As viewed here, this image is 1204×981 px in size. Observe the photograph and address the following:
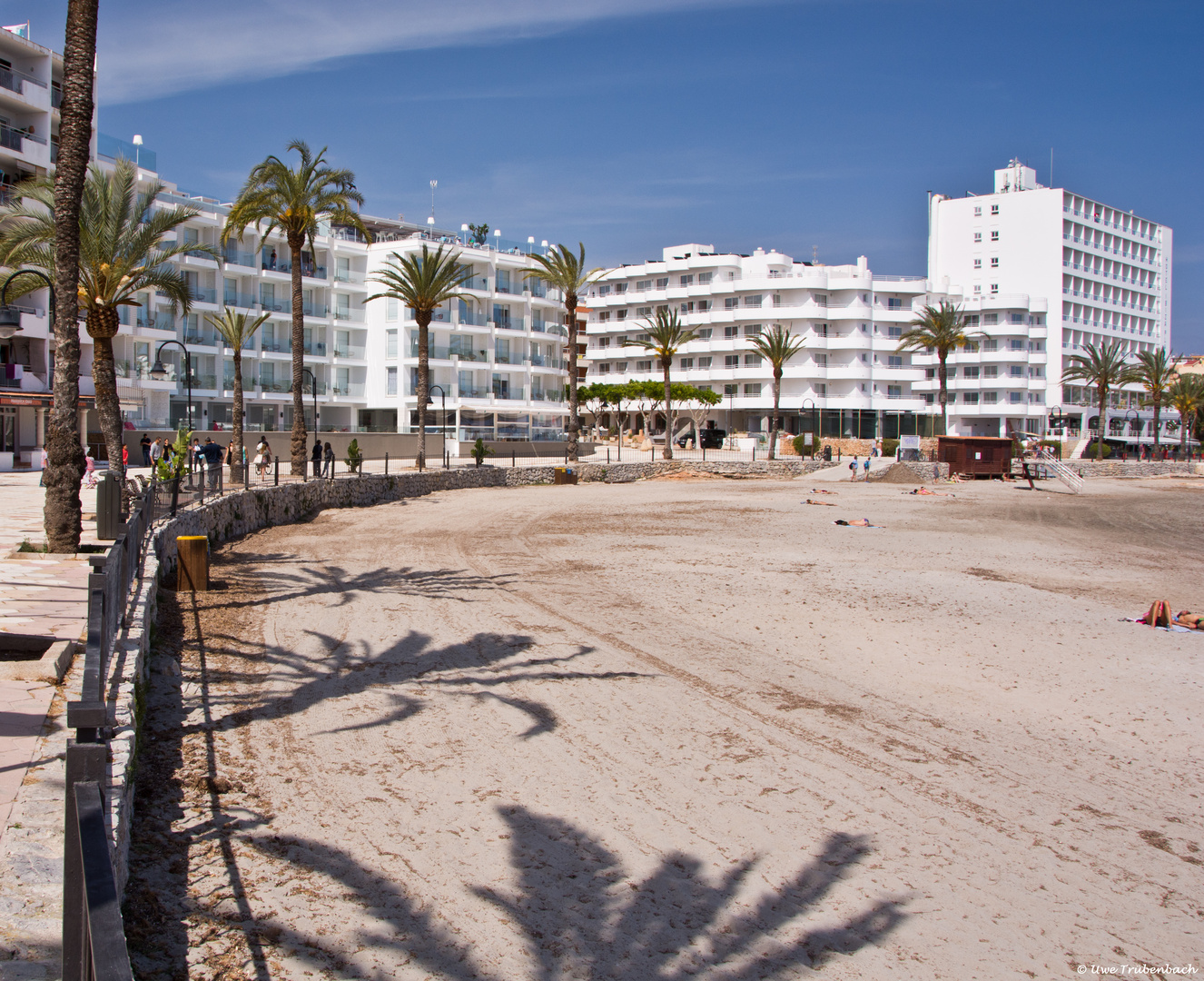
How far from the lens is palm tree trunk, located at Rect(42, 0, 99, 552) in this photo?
12.1 meters

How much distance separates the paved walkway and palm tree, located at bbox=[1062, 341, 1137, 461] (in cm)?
A: 7624

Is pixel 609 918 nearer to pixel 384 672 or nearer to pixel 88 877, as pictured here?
pixel 88 877

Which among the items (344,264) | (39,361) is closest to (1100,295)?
(344,264)

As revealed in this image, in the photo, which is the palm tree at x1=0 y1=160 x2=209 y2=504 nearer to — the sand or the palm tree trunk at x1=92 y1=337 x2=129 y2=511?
the palm tree trunk at x1=92 y1=337 x2=129 y2=511

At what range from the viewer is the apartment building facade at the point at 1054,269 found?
90.0 meters

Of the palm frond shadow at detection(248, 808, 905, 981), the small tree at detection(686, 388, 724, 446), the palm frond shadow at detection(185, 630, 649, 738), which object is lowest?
the palm frond shadow at detection(248, 808, 905, 981)

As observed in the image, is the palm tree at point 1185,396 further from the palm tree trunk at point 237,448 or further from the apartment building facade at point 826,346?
the palm tree trunk at point 237,448

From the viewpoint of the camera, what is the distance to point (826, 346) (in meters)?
79.5

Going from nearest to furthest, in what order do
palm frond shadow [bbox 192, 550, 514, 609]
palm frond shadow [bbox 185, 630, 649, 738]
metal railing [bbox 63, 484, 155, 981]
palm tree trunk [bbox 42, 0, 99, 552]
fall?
metal railing [bbox 63, 484, 155, 981]
palm frond shadow [bbox 185, 630, 649, 738]
palm tree trunk [bbox 42, 0, 99, 552]
palm frond shadow [bbox 192, 550, 514, 609]

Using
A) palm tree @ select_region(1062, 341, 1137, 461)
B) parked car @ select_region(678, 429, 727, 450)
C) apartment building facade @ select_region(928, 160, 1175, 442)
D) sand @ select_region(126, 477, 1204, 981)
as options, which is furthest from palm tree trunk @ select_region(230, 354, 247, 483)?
apartment building facade @ select_region(928, 160, 1175, 442)

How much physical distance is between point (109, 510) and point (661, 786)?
10854mm

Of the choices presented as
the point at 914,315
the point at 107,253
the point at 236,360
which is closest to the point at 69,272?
the point at 107,253

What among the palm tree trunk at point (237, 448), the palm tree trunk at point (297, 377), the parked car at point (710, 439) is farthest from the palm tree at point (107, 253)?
the parked car at point (710, 439)

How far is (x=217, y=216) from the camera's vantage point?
56438mm
